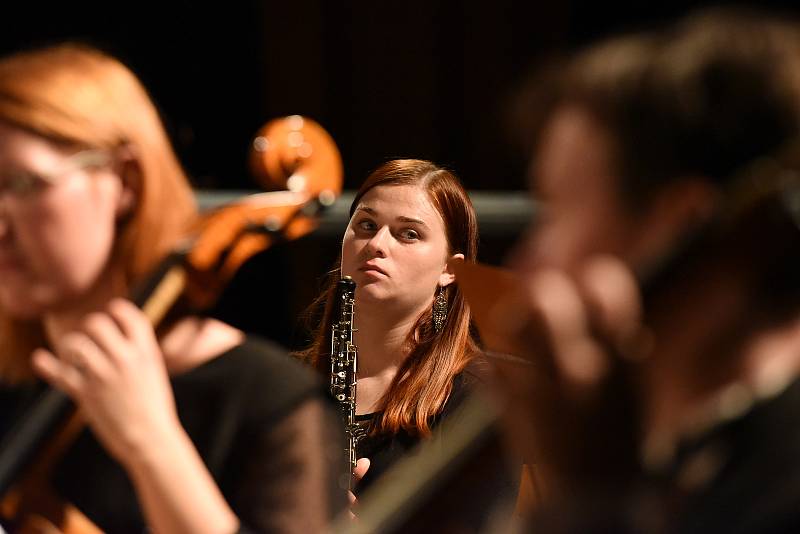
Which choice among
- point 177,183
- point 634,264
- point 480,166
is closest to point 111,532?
point 177,183

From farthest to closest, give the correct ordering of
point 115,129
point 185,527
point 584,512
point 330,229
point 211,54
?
1. point 211,54
2. point 330,229
3. point 115,129
4. point 185,527
5. point 584,512

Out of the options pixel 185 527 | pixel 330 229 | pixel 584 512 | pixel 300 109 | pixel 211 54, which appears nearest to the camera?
pixel 584 512

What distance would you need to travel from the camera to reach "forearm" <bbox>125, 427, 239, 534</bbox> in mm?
1134

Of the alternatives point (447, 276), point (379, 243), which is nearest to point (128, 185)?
point (379, 243)

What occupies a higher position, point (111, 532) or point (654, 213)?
point (654, 213)

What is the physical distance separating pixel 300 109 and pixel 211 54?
0.33m

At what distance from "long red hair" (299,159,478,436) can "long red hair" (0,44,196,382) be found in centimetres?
67

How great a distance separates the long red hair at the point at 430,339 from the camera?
1873mm

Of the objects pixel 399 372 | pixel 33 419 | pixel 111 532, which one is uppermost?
pixel 33 419

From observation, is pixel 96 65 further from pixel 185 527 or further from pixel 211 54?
pixel 211 54

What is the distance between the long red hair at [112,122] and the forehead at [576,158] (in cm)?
44

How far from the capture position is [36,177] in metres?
1.21

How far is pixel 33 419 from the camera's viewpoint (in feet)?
3.95

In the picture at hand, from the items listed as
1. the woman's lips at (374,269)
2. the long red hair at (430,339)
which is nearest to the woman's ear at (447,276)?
the long red hair at (430,339)
